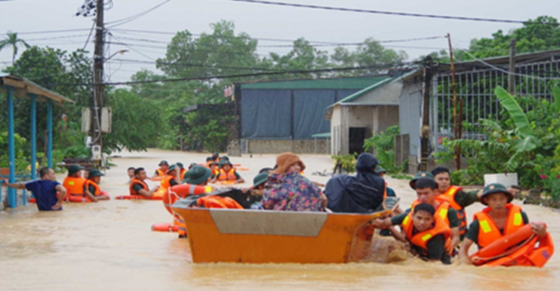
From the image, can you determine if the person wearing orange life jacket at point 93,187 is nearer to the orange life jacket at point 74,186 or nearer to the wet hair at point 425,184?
the orange life jacket at point 74,186

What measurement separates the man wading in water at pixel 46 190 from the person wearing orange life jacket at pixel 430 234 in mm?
7782

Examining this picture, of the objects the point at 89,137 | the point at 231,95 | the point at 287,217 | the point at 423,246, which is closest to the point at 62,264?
the point at 287,217

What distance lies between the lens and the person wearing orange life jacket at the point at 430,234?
7414mm

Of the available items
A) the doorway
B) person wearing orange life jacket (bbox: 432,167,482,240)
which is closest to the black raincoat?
person wearing orange life jacket (bbox: 432,167,482,240)

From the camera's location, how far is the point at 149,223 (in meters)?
12.3

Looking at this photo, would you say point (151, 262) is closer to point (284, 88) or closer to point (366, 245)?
point (366, 245)

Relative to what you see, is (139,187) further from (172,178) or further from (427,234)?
(427,234)

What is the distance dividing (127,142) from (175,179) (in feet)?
108

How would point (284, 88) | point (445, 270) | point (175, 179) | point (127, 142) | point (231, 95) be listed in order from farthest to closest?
1. point (231, 95)
2. point (284, 88)
3. point (127, 142)
4. point (175, 179)
5. point (445, 270)

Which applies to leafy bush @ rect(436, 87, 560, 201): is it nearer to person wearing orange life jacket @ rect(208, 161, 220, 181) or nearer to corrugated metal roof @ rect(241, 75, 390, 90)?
person wearing orange life jacket @ rect(208, 161, 220, 181)

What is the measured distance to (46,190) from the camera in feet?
42.9

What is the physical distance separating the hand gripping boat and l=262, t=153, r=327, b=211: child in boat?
1.27ft

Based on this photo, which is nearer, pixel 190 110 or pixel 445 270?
pixel 445 270

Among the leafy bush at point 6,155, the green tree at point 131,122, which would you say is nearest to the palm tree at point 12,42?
the green tree at point 131,122
